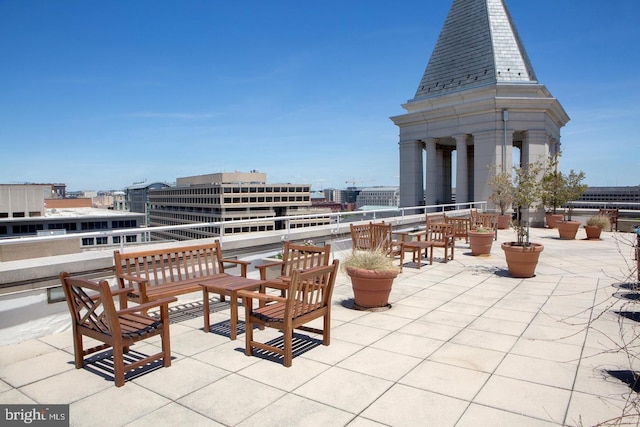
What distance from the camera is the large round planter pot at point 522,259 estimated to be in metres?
8.96

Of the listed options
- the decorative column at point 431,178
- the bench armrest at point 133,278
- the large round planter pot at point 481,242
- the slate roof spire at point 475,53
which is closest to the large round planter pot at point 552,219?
the decorative column at point 431,178

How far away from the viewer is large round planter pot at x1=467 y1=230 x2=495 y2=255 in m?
11.9

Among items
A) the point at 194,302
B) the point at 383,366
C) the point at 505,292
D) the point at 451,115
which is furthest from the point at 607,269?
the point at 451,115

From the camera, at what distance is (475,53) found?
27250 mm

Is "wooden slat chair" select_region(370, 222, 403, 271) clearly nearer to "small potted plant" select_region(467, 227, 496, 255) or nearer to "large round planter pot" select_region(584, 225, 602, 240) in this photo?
"small potted plant" select_region(467, 227, 496, 255)

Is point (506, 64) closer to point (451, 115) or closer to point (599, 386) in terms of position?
point (451, 115)

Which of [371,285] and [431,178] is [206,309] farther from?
[431,178]

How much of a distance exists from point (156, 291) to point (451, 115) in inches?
943

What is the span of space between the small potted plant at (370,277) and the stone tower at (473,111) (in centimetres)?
1710

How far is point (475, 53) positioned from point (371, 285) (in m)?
25.3

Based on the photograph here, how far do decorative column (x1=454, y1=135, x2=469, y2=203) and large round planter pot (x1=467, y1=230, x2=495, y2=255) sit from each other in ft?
49.5

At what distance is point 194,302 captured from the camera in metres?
7.14

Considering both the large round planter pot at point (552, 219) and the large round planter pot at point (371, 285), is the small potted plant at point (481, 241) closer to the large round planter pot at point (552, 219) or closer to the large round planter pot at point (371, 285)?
the large round planter pot at point (371, 285)

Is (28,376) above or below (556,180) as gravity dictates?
below
